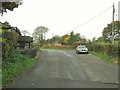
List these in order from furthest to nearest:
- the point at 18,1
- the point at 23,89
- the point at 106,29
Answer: the point at 106,29, the point at 18,1, the point at 23,89

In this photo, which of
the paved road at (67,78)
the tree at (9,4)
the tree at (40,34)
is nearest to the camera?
the paved road at (67,78)

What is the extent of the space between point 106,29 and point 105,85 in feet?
251

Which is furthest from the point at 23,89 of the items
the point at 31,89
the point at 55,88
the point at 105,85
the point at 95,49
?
the point at 95,49

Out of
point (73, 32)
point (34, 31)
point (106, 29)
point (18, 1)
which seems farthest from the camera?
point (34, 31)

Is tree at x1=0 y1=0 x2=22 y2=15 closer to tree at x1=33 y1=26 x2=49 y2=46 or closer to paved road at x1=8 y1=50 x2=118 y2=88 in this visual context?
paved road at x1=8 y1=50 x2=118 y2=88

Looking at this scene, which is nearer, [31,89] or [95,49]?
[31,89]

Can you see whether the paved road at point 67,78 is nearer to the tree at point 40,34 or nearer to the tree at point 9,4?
the tree at point 9,4

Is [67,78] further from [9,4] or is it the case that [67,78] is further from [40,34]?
[40,34]

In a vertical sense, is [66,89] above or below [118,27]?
below

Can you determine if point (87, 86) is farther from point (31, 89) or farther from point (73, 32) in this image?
point (73, 32)

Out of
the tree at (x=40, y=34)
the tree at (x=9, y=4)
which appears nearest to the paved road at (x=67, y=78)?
the tree at (x=9, y=4)

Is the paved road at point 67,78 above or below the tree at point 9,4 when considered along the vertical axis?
below

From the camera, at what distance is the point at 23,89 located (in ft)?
47.5

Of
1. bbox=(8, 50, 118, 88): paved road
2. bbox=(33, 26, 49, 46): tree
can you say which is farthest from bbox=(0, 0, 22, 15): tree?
bbox=(33, 26, 49, 46): tree
